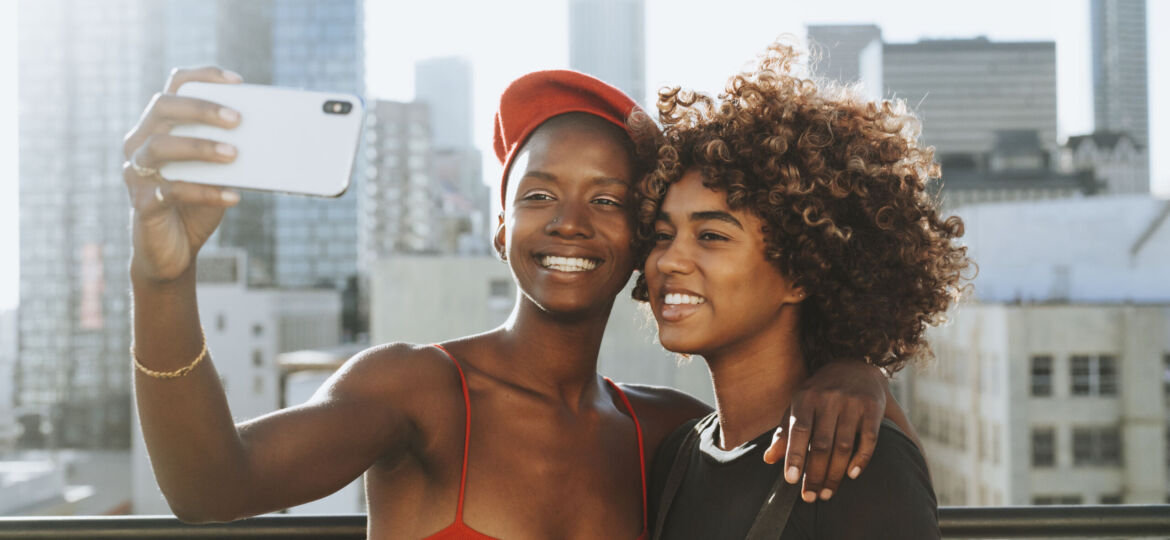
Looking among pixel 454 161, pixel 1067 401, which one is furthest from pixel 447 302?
pixel 454 161

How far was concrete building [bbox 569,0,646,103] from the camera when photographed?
177750 millimetres

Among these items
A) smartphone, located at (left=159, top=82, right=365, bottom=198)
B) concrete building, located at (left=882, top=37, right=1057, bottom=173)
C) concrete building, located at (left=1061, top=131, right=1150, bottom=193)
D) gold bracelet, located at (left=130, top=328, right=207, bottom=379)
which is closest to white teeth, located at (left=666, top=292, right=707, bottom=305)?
smartphone, located at (left=159, top=82, right=365, bottom=198)

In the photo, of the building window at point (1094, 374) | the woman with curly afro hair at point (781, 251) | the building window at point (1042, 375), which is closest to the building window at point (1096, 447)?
the building window at point (1094, 374)

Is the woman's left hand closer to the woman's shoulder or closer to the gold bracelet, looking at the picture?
the woman's shoulder

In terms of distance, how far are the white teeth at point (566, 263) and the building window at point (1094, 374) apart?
97.9 ft

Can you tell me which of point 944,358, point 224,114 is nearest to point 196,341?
point 224,114

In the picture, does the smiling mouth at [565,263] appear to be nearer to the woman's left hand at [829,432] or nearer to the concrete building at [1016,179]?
the woman's left hand at [829,432]

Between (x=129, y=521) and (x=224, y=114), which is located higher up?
(x=224, y=114)

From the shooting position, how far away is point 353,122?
1.37 m

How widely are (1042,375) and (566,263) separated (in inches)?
1164

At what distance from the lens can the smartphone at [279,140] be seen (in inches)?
51.4

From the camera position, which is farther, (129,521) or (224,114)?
(129,521)

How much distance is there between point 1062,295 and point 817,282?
34511mm

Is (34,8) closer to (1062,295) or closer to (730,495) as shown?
(1062,295)
